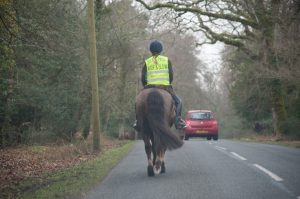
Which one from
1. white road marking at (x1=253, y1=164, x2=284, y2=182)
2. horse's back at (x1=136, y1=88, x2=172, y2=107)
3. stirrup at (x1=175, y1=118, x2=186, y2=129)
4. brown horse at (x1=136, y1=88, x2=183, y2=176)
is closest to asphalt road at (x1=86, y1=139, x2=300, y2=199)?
white road marking at (x1=253, y1=164, x2=284, y2=182)

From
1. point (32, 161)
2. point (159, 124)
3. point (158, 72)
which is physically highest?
point (158, 72)

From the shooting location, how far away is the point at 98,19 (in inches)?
998

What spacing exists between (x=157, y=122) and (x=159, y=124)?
Answer: 0.18ft

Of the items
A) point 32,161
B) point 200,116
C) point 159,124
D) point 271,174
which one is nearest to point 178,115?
point 159,124

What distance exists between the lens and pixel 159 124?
402 inches

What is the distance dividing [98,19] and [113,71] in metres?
4.86

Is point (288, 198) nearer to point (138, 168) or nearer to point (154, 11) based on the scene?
point (138, 168)

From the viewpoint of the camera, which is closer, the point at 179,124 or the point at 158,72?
the point at 158,72

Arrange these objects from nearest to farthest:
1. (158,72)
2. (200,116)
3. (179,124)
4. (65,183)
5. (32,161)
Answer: (65,183) < (158,72) < (179,124) < (32,161) < (200,116)

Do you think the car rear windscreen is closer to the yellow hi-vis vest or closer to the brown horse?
the yellow hi-vis vest

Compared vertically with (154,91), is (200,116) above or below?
above

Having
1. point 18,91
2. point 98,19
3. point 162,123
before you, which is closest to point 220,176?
point 162,123

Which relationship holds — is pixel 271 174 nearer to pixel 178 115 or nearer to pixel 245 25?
pixel 178 115

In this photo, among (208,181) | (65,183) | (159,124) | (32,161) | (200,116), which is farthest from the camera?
(200,116)
